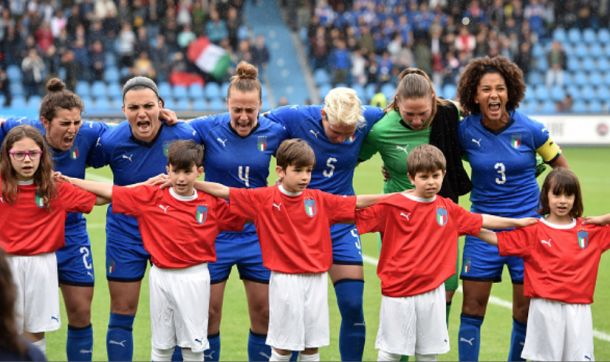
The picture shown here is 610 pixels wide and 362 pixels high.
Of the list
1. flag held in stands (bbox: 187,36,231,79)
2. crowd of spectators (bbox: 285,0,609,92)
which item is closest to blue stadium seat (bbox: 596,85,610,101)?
crowd of spectators (bbox: 285,0,609,92)

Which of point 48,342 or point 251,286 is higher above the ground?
point 251,286

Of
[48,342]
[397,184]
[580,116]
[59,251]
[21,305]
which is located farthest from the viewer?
[580,116]

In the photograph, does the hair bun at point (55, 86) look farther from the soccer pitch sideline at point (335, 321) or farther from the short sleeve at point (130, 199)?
the soccer pitch sideline at point (335, 321)

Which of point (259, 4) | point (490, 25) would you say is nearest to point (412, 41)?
point (490, 25)

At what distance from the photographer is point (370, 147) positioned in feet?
17.4

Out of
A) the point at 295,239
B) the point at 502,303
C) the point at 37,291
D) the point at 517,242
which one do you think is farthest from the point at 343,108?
the point at 502,303

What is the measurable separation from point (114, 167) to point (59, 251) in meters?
0.69

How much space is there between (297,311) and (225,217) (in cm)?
77

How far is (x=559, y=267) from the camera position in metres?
4.59

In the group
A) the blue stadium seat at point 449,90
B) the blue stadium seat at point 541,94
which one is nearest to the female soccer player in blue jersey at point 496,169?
the blue stadium seat at point 449,90

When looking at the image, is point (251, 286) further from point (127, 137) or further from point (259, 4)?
point (259, 4)

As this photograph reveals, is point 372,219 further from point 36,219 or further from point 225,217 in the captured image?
point 36,219

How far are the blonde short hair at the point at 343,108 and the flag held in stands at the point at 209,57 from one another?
1806 cm

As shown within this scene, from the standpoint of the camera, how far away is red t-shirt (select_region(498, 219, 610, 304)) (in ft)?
14.9
